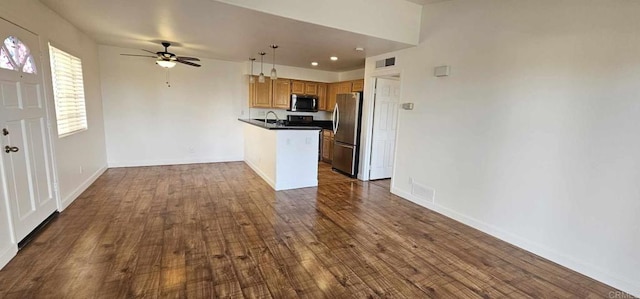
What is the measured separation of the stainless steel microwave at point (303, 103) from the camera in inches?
283

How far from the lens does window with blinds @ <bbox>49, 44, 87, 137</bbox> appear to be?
3525 mm

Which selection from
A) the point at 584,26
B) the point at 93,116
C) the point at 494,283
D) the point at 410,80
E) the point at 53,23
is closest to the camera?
the point at 494,283

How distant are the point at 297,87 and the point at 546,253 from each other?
592cm

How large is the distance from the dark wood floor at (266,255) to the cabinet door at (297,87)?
379cm

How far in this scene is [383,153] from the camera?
5.50 metres

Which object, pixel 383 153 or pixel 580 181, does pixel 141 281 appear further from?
pixel 383 153

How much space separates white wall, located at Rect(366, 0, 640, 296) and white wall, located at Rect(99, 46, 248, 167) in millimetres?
4600

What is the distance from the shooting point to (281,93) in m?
7.01

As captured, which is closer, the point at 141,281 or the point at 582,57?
the point at 141,281

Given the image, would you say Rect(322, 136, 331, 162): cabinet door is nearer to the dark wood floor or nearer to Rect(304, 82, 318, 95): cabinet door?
Rect(304, 82, 318, 95): cabinet door

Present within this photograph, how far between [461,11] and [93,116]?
20.1 feet

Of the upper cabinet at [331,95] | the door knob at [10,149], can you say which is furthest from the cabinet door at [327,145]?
the door knob at [10,149]

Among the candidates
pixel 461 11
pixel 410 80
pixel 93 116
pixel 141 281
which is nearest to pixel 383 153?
pixel 410 80

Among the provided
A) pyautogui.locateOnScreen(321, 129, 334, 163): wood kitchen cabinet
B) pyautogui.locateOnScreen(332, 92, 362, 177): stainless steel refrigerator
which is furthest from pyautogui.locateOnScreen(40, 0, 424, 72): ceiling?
pyautogui.locateOnScreen(321, 129, 334, 163): wood kitchen cabinet
